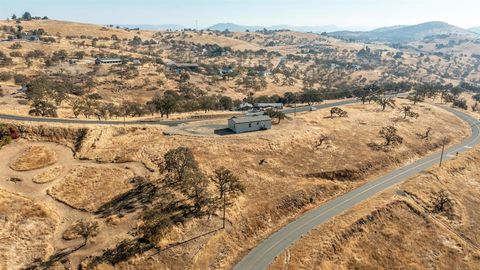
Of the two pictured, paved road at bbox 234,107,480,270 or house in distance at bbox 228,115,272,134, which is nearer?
paved road at bbox 234,107,480,270

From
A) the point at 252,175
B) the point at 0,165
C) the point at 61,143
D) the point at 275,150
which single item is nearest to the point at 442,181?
the point at 275,150

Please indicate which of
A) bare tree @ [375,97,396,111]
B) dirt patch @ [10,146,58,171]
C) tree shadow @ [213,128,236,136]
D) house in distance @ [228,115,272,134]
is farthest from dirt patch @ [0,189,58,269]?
bare tree @ [375,97,396,111]

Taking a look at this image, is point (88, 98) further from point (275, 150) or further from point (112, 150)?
point (275, 150)

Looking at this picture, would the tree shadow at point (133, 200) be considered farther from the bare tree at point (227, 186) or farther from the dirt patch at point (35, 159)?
the dirt patch at point (35, 159)

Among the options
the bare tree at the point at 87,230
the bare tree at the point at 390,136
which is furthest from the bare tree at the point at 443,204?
the bare tree at the point at 87,230

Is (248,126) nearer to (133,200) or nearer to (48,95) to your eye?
(133,200)

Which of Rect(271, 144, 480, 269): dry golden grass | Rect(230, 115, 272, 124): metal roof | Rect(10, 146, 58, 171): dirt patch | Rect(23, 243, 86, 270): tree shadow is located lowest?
Rect(271, 144, 480, 269): dry golden grass

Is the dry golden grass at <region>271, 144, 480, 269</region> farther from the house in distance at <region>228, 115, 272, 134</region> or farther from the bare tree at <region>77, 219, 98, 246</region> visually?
the house in distance at <region>228, 115, 272, 134</region>
